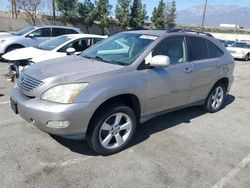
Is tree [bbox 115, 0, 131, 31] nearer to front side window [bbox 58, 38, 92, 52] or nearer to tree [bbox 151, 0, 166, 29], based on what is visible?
tree [bbox 151, 0, 166, 29]

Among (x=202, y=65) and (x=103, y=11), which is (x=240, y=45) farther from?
(x=103, y=11)

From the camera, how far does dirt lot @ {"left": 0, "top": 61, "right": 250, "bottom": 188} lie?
11.6 feet

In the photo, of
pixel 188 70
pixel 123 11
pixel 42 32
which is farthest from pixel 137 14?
pixel 188 70

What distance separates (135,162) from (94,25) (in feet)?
127

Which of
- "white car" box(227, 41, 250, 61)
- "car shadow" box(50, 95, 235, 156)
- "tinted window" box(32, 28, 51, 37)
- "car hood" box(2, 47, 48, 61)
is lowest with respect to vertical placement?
"white car" box(227, 41, 250, 61)

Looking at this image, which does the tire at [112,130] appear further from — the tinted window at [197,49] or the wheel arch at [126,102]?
the tinted window at [197,49]

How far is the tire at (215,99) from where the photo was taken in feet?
20.0

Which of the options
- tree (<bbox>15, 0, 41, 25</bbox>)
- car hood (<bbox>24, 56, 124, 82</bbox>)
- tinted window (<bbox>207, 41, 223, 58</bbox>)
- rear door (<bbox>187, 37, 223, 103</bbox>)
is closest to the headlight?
car hood (<bbox>24, 56, 124, 82</bbox>)

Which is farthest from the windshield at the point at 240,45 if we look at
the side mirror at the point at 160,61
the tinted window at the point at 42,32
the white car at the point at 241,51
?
the side mirror at the point at 160,61

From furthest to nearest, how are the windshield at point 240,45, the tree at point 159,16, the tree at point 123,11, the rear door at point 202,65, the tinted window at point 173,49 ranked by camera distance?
the tree at point 159,16 < the tree at point 123,11 < the windshield at point 240,45 < the rear door at point 202,65 < the tinted window at point 173,49

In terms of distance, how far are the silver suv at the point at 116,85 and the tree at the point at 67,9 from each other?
32.9 meters

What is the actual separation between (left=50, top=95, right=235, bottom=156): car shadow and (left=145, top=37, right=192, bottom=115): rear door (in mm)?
512

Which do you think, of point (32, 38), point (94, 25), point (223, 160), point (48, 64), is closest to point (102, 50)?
point (48, 64)

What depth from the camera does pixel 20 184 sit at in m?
3.32
